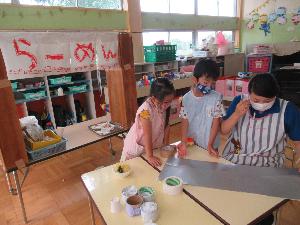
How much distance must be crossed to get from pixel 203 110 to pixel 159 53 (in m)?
2.78

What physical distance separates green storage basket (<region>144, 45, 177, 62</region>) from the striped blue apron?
2.97 m

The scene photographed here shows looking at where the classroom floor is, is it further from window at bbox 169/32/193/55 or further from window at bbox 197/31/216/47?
window at bbox 197/31/216/47

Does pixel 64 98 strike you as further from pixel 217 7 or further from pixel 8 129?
pixel 217 7

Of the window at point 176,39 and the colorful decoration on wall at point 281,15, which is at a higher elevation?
the colorful decoration on wall at point 281,15

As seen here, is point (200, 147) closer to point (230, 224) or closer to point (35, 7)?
point (230, 224)

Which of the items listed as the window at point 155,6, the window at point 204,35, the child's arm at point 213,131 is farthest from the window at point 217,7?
the child's arm at point 213,131

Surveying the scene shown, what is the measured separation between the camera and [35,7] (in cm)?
338

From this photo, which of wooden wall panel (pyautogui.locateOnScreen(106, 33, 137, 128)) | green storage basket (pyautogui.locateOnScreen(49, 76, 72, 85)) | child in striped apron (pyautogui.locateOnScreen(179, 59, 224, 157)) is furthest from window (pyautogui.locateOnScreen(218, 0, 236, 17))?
child in striped apron (pyautogui.locateOnScreen(179, 59, 224, 157))

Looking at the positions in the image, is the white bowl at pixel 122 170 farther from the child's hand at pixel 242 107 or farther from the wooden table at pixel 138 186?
the child's hand at pixel 242 107

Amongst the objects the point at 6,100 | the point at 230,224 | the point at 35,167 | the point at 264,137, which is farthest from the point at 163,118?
the point at 35,167

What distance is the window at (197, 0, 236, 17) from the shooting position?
18.7ft

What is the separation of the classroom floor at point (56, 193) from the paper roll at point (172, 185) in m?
1.15

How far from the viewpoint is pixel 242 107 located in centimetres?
147

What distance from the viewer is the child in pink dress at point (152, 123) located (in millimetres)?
1544
